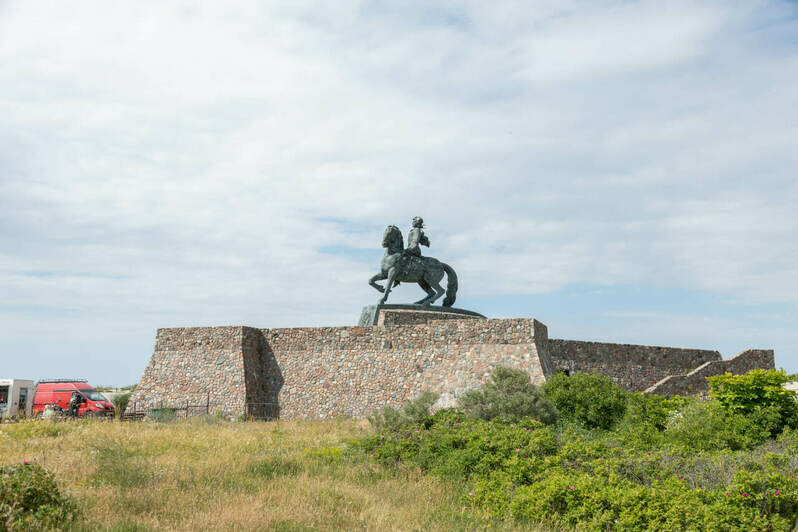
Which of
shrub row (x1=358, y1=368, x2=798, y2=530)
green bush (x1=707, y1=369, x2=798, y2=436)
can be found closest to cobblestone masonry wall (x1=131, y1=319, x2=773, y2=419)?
shrub row (x1=358, y1=368, x2=798, y2=530)

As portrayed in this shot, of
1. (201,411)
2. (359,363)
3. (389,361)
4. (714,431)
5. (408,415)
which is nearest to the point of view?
(714,431)

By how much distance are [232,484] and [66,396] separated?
67.1 ft

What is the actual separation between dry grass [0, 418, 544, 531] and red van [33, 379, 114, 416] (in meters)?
11.8

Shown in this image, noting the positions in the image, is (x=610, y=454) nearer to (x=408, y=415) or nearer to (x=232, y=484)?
(x=408, y=415)

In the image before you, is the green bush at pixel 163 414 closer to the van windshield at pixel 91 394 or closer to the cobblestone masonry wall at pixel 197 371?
the cobblestone masonry wall at pixel 197 371

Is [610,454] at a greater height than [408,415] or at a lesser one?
lesser

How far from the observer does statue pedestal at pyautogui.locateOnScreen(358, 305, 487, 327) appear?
2283 centimetres

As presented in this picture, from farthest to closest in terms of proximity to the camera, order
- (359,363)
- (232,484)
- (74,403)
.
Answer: (74,403) < (359,363) < (232,484)

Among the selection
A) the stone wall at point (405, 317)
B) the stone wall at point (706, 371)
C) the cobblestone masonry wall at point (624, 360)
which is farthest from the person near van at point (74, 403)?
the stone wall at point (706, 371)

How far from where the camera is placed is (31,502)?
707 cm

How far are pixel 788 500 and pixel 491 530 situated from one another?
4.03 meters

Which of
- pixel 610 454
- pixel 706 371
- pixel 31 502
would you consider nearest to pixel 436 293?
pixel 706 371

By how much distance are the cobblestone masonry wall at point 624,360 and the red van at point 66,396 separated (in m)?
18.3

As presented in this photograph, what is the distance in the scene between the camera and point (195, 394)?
22.2 metres
